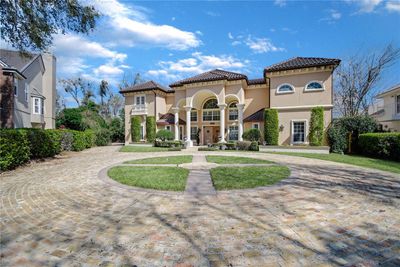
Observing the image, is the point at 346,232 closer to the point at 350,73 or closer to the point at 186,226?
the point at 186,226

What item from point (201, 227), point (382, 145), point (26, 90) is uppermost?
point (26, 90)

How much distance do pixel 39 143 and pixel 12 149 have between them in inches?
122

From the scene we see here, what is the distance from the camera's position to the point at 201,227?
3.55 metres

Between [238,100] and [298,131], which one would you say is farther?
[238,100]

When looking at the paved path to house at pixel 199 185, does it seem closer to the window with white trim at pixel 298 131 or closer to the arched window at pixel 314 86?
the window with white trim at pixel 298 131

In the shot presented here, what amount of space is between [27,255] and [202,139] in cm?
2400

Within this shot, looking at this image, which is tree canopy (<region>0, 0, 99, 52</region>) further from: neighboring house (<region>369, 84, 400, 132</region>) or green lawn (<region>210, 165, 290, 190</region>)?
neighboring house (<region>369, 84, 400, 132</region>)

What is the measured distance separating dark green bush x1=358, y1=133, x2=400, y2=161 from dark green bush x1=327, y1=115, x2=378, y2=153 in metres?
1.39

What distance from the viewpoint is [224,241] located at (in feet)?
10.1

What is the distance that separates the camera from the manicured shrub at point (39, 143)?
11156mm

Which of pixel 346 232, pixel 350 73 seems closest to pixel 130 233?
pixel 346 232

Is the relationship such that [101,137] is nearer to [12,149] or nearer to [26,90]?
[26,90]

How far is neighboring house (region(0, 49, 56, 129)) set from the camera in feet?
59.3

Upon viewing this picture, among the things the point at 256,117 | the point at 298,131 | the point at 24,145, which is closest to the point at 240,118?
the point at 256,117
